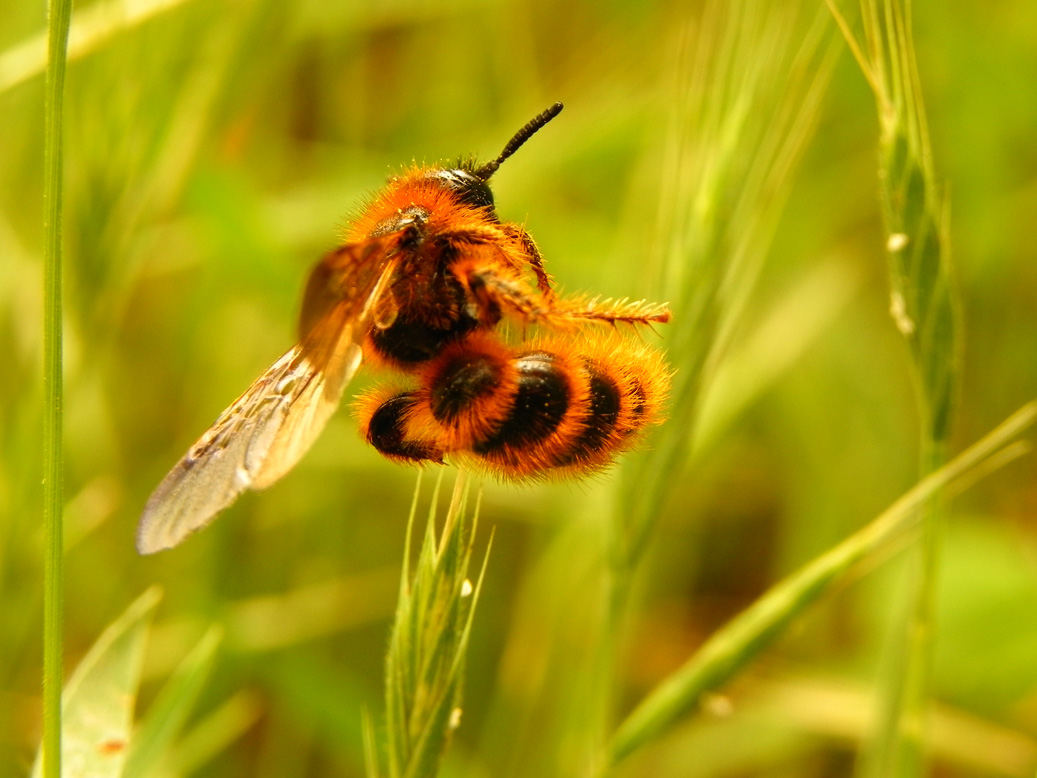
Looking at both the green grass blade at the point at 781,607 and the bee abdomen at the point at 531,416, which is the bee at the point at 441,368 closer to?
the bee abdomen at the point at 531,416

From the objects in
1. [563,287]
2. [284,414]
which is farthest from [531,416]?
[563,287]

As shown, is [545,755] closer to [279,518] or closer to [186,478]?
[279,518]

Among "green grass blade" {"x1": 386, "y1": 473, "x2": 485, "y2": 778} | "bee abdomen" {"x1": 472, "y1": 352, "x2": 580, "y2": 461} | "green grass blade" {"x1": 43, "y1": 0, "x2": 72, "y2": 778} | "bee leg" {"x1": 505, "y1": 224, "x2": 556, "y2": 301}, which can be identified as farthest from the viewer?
"bee leg" {"x1": 505, "y1": 224, "x2": 556, "y2": 301}

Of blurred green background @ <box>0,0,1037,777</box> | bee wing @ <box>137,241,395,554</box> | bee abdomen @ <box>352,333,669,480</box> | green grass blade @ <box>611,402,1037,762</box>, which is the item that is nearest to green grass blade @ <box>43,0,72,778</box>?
bee wing @ <box>137,241,395,554</box>

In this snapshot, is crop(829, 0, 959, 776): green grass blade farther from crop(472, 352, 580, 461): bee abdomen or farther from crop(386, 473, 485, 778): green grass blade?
crop(386, 473, 485, 778): green grass blade

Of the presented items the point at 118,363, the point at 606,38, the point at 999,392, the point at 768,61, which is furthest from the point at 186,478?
the point at 606,38

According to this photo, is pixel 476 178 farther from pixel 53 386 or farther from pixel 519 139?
pixel 53 386

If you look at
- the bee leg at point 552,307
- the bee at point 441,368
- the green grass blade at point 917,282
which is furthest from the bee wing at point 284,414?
the green grass blade at point 917,282
